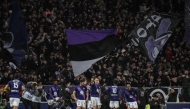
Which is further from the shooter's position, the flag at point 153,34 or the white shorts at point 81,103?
the white shorts at point 81,103

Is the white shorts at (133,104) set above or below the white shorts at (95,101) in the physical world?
below

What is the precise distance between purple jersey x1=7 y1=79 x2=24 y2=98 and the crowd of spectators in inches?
108

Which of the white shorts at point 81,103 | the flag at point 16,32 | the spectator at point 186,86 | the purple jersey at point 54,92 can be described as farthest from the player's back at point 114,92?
the flag at point 16,32

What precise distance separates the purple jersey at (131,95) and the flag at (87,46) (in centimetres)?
225

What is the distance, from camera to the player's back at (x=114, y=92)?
25.1 meters

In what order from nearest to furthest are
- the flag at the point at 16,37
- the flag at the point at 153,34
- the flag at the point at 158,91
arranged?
the flag at the point at 153,34 < the flag at the point at 158,91 < the flag at the point at 16,37

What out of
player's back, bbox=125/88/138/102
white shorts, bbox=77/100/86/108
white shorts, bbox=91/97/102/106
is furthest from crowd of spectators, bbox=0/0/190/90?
white shorts, bbox=77/100/86/108

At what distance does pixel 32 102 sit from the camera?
23516mm

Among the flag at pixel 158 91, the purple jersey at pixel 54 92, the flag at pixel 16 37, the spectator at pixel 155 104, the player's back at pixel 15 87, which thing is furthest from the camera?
the flag at pixel 16 37

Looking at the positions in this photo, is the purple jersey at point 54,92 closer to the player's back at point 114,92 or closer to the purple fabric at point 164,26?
the player's back at point 114,92

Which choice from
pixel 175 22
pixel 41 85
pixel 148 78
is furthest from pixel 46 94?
pixel 175 22

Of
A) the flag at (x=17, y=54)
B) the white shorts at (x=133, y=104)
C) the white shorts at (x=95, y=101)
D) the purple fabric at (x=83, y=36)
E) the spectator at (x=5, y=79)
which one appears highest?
the purple fabric at (x=83, y=36)

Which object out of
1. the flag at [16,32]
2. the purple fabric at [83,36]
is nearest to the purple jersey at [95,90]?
the purple fabric at [83,36]

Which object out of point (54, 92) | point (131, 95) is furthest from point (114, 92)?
point (54, 92)
